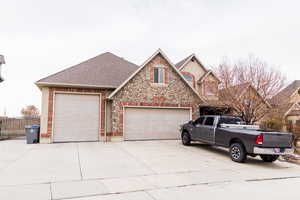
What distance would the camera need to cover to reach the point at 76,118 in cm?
1331

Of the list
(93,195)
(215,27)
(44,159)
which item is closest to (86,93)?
(44,159)

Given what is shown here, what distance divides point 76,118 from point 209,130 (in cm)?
882

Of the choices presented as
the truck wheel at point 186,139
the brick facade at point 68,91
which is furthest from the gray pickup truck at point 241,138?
the brick facade at point 68,91

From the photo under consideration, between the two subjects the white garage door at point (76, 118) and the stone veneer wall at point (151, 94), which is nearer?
the white garage door at point (76, 118)

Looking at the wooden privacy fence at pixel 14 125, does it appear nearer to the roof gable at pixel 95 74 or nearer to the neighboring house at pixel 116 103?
the neighboring house at pixel 116 103

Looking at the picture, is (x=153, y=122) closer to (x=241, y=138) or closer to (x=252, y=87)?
(x=252, y=87)

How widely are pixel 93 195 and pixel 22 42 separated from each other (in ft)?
59.0

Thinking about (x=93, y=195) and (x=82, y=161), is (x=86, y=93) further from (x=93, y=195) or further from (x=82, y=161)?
(x=93, y=195)

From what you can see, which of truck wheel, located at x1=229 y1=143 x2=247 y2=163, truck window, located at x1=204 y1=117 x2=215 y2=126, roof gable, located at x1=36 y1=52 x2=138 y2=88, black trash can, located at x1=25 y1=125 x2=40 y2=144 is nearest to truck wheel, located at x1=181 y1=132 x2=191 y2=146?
truck window, located at x1=204 y1=117 x2=215 y2=126

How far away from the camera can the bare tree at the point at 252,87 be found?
453 inches

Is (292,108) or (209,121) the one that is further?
(292,108)

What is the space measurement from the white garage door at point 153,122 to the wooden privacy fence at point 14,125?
30.5ft

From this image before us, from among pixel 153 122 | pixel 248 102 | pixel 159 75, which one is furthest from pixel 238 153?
pixel 159 75

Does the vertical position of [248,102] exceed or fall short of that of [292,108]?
it exceeds it
